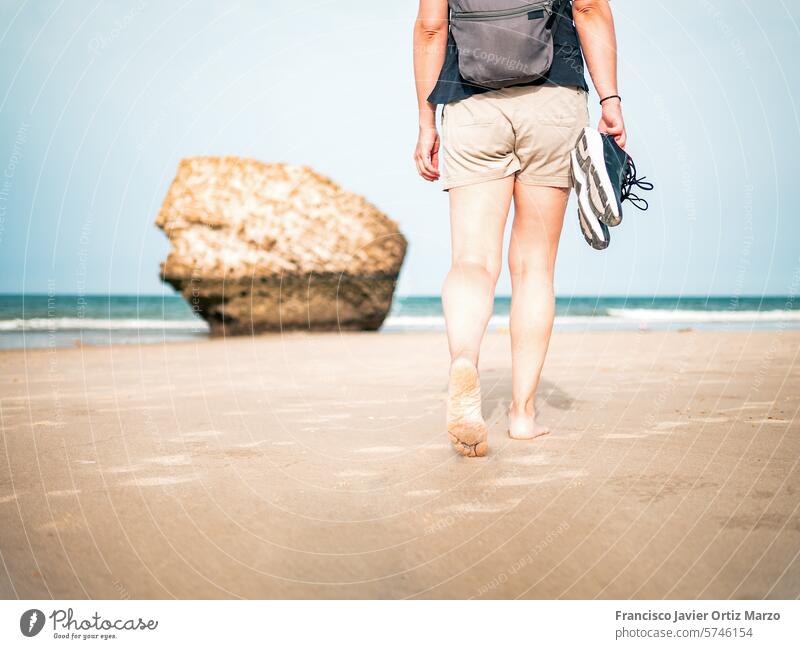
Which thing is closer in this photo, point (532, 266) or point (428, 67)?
point (428, 67)

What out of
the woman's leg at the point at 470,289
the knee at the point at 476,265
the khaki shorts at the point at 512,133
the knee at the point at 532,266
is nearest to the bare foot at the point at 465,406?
the woman's leg at the point at 470,289

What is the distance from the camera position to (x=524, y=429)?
289 cm

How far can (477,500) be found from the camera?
2.04 m

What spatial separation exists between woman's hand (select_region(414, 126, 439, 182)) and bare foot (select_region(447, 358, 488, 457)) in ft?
3.01

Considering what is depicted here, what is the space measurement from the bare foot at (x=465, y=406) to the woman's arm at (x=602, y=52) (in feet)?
4.00

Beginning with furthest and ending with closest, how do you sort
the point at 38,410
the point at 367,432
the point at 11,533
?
the point at 38,410
the point at 367,432
the point at 11,533

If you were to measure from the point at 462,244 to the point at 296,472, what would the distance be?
111cm

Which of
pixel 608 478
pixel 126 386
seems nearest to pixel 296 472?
pixel 608 478

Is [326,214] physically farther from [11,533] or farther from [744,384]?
[11,533]

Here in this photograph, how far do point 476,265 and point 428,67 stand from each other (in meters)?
0.85

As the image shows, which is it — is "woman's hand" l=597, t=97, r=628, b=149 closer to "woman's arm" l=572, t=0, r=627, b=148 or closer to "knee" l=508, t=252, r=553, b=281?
"woman's arm" l=572, t=0, r=627, b=148
